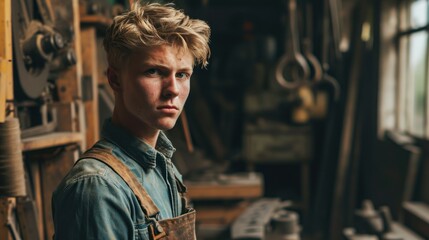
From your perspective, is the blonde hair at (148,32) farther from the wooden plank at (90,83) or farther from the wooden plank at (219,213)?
the wooden plank at (219,213)

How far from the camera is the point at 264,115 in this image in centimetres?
536

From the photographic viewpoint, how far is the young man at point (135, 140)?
110 cm

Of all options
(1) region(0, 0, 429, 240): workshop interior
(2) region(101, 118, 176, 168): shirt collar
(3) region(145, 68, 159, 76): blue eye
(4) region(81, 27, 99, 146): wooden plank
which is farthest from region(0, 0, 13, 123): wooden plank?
(4) region(81, 27, 99, 146): wooden plank

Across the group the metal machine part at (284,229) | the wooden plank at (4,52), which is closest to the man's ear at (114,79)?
the wooden plank at (4,52)

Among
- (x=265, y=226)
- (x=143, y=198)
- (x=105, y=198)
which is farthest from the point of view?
(x=265, y=226)

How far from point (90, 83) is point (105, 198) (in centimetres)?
168

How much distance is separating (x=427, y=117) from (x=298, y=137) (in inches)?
66.4

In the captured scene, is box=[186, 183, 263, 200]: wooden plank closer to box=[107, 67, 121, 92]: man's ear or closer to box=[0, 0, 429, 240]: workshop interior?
box=[0, 0, 429, 240]: workshop interior

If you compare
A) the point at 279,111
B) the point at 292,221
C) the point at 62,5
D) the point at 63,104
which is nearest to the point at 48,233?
the point at 63,104

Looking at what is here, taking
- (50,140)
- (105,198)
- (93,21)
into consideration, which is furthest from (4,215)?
(93,21)

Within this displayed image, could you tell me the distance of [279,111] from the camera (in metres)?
5.34

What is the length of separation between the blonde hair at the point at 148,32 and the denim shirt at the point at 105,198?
196 mm

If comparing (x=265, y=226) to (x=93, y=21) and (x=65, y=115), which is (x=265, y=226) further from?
(x=93, y=21)

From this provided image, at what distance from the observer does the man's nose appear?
127 centimetres
